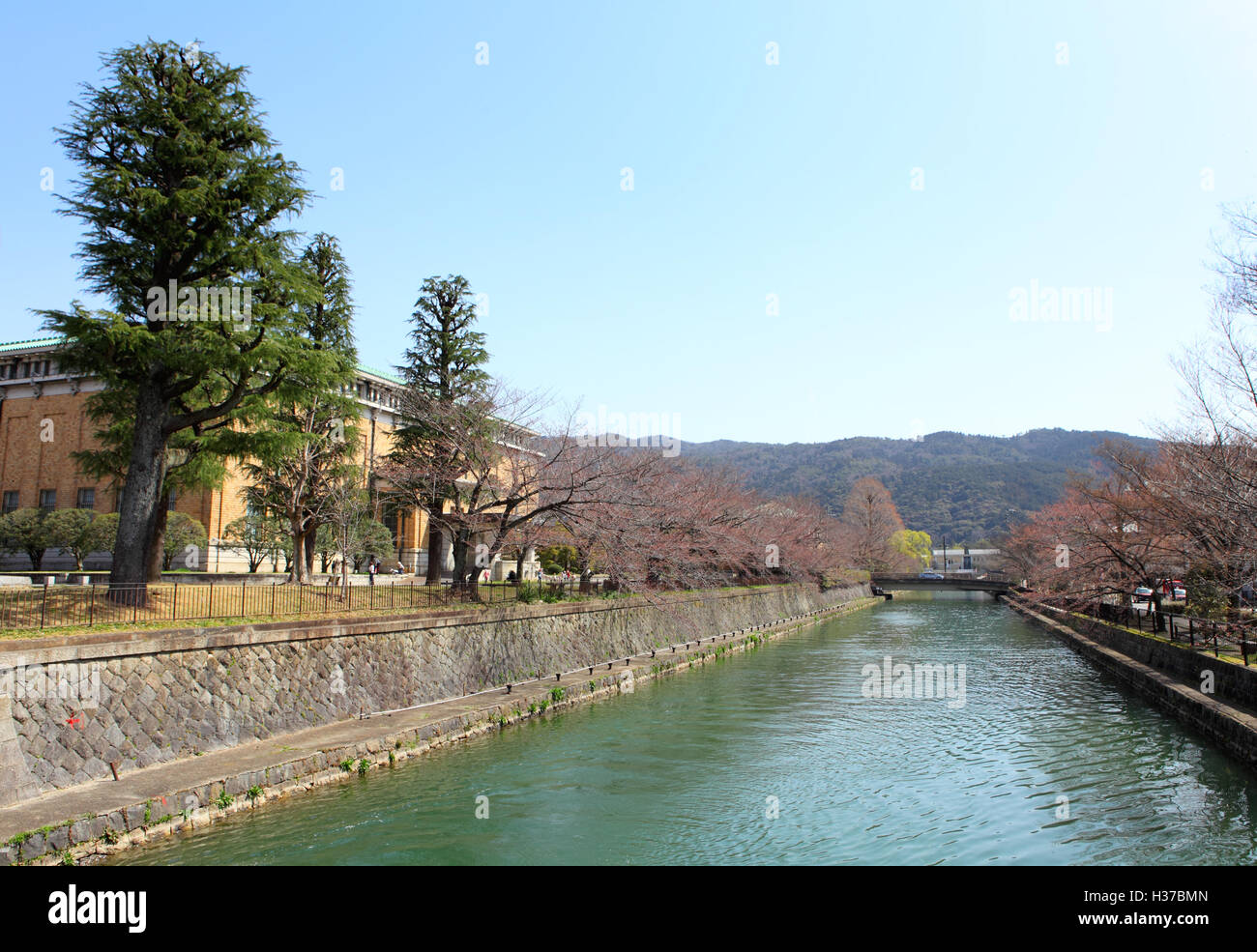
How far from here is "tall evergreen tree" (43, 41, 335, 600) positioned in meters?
16.4

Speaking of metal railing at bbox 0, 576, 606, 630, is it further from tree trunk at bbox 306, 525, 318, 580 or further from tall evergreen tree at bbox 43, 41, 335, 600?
tree trunk at bbox 306, 525, 318, 580

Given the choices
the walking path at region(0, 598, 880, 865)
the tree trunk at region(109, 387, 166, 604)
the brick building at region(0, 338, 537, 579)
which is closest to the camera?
the walking path at region(0, 598, 880, 865)

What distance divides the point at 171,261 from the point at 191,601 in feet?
24.3

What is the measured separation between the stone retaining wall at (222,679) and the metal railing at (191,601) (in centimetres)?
111

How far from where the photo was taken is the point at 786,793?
13.4 meters

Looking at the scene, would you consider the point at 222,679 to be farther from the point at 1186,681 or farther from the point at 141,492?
the point at 1186,681

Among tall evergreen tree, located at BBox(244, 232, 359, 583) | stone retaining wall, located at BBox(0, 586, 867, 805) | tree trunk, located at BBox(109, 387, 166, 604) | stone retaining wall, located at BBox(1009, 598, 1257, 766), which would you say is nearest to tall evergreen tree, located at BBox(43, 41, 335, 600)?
tree trunk, located at BBox(109, 387, 166, 604)

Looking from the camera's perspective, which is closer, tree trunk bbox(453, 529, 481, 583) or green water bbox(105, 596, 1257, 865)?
green water bbox(105, 596, 1257, 865)

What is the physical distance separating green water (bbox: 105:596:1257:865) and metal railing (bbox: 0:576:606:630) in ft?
15.0

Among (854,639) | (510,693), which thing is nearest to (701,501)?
(854,639)

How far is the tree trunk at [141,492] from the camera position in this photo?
16.4m
